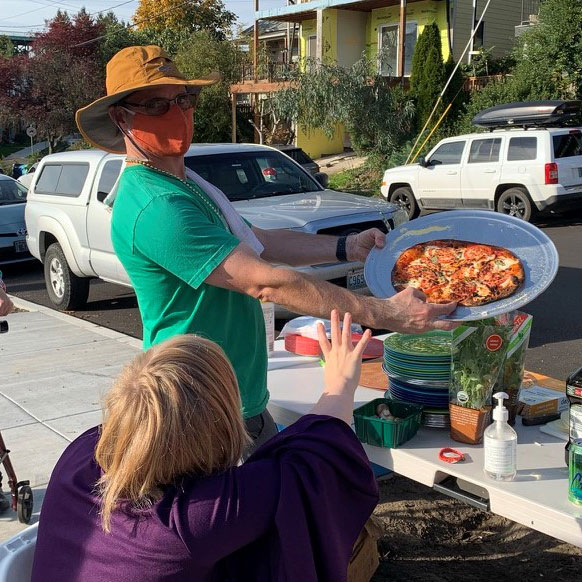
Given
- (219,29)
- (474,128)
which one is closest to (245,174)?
(474,128)

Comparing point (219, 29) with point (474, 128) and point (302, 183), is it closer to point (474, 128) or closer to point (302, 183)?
point (474, 128)

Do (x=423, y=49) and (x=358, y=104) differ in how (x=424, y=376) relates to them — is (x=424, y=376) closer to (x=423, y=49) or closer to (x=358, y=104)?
(x=358, y=104)

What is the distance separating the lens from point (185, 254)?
237 cm

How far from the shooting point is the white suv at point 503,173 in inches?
596

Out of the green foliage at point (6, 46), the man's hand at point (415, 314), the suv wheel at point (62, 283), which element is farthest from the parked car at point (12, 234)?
the green foliage at point (6, 46)

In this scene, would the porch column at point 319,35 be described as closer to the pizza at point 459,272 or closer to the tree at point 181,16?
the tree at point 181,16

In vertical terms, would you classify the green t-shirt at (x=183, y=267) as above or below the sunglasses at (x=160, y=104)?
below

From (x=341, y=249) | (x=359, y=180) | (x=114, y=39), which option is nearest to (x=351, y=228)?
(x=341, y=249)

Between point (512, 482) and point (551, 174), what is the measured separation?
13555 millimetres

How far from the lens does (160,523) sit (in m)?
1.70

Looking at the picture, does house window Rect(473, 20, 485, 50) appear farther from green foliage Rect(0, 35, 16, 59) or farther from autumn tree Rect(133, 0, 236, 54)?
green foliage Rect(0, 35, 16, 59)

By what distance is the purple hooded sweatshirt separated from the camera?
169 cm

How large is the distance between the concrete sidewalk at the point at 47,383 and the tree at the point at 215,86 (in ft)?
80.4

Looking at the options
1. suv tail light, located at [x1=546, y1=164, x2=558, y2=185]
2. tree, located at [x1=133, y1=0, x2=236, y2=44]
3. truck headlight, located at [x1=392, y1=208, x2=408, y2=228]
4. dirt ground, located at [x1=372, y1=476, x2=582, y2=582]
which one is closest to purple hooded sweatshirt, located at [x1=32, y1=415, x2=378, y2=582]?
dirt ground, located at [x1=372, y1=476, x2=582, y2=582]
